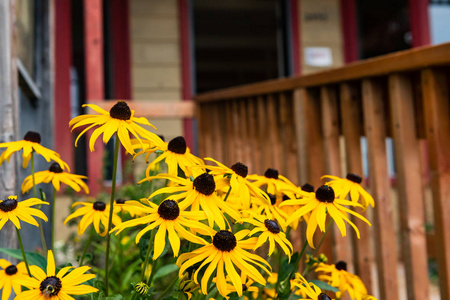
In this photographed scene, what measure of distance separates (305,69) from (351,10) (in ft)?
2.90

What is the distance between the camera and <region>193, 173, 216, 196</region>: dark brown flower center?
2.86ft

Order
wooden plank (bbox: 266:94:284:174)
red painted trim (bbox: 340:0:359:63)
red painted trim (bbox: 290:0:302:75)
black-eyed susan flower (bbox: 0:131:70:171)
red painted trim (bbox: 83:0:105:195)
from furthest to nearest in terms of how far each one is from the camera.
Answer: red painted trim (bbox: 340:0:359:63)
red painted trim (bbox: 290:0:302:75)
red painted trim (bbox: 83:0:105:195)
wooden plank (bbox: 266:94:284:174)
black-eyed susan flower (bbox: 0:131:70:171)

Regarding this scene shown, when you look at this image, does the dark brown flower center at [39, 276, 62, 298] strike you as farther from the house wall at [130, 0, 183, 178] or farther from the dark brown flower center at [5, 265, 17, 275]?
the house wall at [130, 0, 183, 178]

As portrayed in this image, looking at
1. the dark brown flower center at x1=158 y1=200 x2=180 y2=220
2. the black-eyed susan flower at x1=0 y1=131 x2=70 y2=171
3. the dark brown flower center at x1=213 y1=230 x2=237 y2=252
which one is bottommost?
the dark brown flower center at x1=213 y1=230 x2=237 y2=252

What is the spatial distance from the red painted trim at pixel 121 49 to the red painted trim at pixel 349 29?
2405mm

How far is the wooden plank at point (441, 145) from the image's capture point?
153 cm

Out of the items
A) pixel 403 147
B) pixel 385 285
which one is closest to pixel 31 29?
pixel 403 147

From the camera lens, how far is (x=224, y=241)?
2.68 ft

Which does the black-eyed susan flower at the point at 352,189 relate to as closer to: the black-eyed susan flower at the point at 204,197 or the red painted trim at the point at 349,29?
the black-eyed susan flower at the point at 204,197

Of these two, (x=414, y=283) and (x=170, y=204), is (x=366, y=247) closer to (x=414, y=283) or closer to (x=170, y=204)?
(x=414, y=283)

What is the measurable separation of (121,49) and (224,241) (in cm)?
430

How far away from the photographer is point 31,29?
2.39 metres

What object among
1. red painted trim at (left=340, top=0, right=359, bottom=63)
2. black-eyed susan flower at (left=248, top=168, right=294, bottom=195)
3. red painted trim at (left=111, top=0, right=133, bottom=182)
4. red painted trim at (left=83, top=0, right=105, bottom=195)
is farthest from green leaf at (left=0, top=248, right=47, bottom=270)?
red painted trim at (left=340, top=0, right=359, bottom=63)

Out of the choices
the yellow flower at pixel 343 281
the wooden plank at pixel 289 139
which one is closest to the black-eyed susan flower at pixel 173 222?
the yellow flower at pixel 343 281
